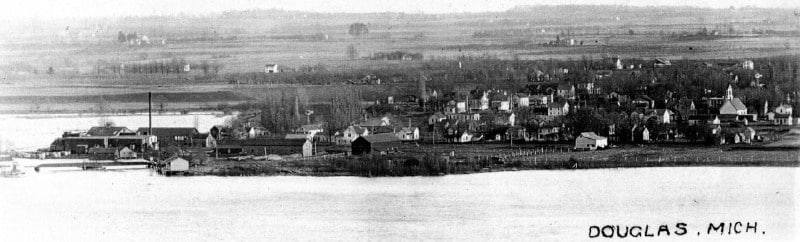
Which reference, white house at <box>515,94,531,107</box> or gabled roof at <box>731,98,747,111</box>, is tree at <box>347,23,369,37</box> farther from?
gabled roof at <box>731,98,747,111</box>

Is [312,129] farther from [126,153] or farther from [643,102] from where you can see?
[643,102]

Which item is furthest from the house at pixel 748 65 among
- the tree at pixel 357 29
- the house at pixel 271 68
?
the house at pixel 271 68

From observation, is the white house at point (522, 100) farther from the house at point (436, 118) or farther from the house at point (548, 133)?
the house at point (436, 118)

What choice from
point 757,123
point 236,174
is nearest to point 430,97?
point 236,174

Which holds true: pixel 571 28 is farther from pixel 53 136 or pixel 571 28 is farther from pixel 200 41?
pixel 53 136

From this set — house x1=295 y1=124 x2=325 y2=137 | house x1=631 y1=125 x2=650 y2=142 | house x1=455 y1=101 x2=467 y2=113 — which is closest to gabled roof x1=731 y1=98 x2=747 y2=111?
house x1=631 y1=125 x2=650 y2=142

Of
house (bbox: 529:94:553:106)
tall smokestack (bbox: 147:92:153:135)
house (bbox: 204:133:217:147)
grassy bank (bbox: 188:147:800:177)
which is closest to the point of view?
grassy bank (bbox: 188:147:800:177)
